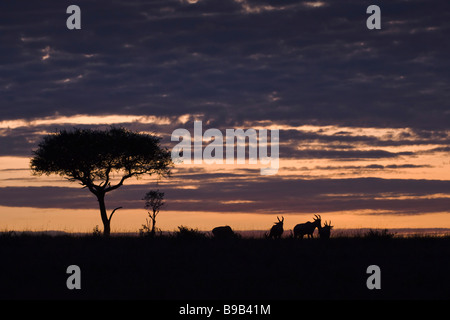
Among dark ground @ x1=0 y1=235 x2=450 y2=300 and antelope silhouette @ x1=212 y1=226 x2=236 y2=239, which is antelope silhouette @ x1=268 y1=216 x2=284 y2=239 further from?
dark ground @ x1=0 y1=235 x2=450 y2=300

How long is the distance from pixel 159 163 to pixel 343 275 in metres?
33.9

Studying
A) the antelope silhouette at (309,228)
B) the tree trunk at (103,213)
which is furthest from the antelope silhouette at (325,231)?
the tree trunk at (103,213)

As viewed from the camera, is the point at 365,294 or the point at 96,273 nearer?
the point at 365,294

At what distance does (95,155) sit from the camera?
1972 inches

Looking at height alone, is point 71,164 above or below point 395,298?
above

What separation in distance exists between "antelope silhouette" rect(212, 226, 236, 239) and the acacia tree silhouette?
15979 millimetres

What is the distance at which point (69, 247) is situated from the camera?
89.3 feet

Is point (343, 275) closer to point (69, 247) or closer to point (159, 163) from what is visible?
point (69, 247)

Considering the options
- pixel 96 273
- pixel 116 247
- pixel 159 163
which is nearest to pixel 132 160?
pixel 159 163

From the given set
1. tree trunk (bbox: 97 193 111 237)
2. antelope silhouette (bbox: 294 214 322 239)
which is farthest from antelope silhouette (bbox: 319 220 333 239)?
tree trunk (bbox: 97 193 111 237)

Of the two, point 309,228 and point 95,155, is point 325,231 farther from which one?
point 95,155

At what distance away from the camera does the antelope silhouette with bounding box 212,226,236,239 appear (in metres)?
34.1

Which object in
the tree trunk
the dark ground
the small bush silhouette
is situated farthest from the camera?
the tree trunk
